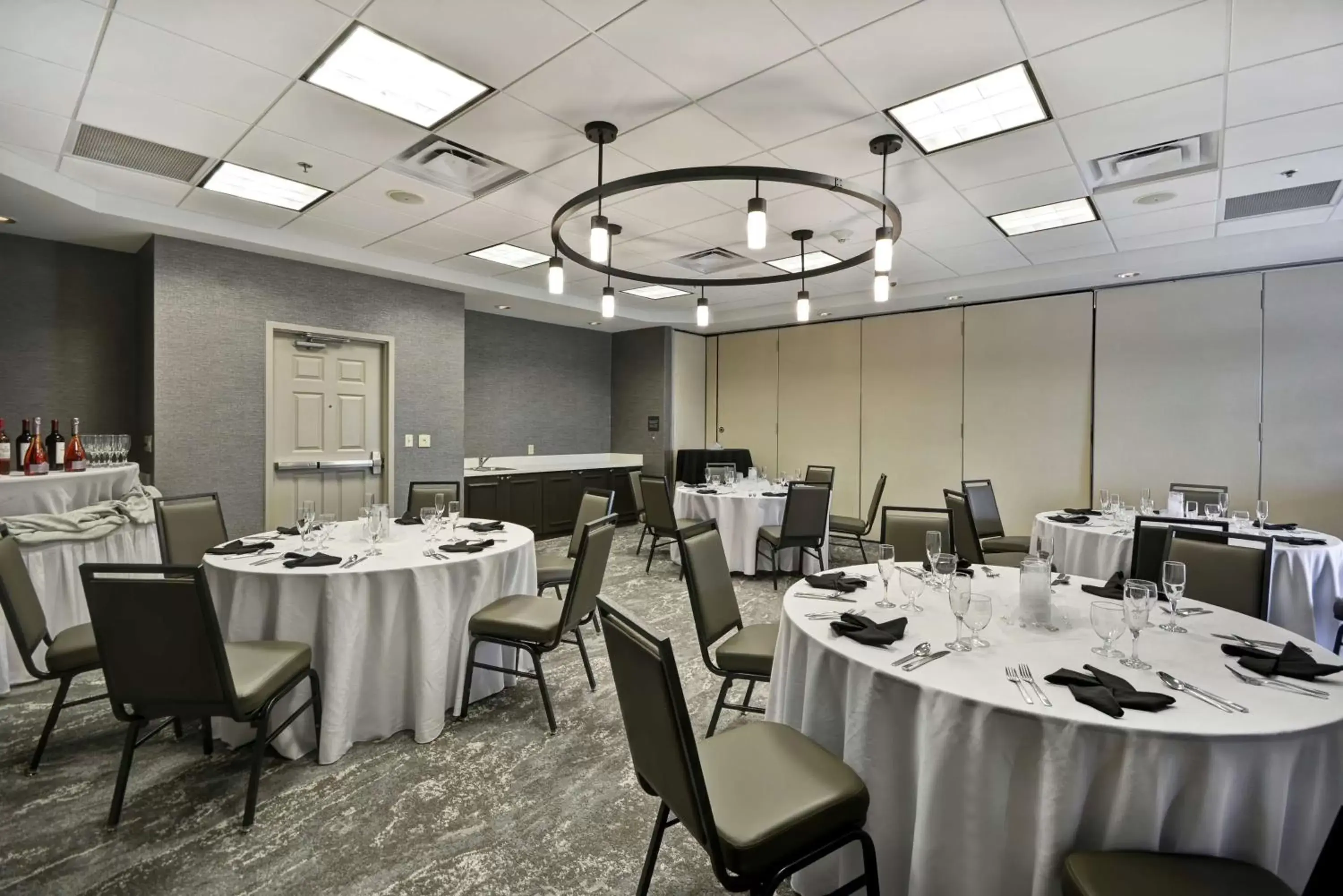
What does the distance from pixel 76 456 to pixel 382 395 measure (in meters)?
2.30

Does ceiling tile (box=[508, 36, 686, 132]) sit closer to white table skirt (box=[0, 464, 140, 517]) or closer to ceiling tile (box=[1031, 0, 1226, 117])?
ceiling tile (box=[1031, 0, 1226, 117])

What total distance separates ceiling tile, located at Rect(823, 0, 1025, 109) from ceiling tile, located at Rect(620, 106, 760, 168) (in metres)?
0.73

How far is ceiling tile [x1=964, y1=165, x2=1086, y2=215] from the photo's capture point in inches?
146

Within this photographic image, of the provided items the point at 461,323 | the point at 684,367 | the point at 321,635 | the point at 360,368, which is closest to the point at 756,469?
the point at 684,367

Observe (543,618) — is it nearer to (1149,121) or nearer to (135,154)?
(135,154)

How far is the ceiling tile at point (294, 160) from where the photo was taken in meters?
3.36

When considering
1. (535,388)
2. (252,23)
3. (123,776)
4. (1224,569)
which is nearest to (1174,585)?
(1224,569)

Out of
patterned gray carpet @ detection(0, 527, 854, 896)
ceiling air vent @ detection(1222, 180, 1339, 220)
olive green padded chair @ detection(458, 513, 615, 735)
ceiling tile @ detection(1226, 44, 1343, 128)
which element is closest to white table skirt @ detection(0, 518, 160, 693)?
patterned gray carpet @ detection(0, 527, 854, 896)

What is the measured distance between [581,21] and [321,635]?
273cm

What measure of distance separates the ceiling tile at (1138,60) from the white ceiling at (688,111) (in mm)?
10

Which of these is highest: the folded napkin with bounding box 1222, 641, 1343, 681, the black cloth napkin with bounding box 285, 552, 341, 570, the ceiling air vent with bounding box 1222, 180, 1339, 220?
the ceiling air vent with bounding box 1222, 180, 1339, 220

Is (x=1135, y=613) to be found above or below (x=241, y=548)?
above

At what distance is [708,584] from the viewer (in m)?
2.66

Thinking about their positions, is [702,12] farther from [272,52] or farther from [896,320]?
[896,320]
